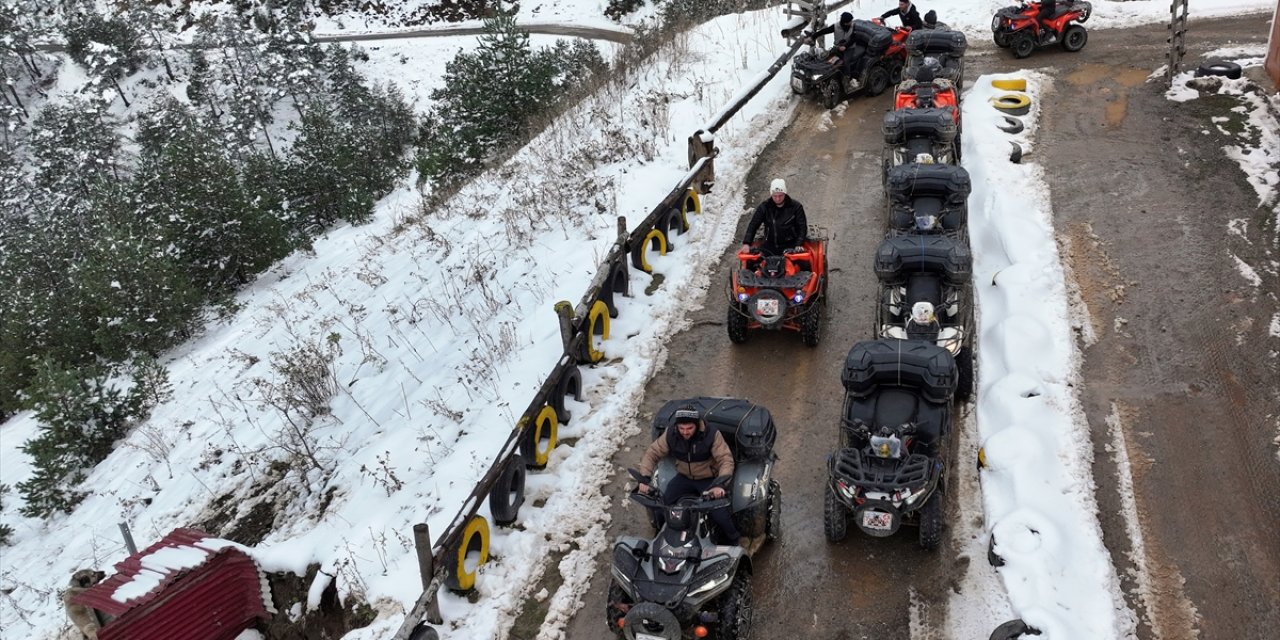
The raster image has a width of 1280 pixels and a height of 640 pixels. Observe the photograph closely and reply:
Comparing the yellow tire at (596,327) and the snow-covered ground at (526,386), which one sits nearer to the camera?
the snow-covered ground at (526,386)

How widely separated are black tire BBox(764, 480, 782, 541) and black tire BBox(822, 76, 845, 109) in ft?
38.9

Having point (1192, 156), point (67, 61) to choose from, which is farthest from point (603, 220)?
point (67, 61)

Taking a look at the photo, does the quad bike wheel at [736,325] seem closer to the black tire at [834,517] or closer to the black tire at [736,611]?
the black tire at [834,517]

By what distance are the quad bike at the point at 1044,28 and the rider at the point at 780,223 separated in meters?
11.1

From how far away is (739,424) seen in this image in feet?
25.2

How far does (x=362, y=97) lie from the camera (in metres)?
53.8

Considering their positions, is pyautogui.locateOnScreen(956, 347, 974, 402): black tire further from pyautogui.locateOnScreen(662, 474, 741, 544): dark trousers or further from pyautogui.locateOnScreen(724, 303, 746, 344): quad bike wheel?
pyautogui.locateOnScreen(662, 474, 741, 544): dark trousers

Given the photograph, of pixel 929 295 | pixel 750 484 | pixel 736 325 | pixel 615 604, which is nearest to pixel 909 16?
pixel 929 295

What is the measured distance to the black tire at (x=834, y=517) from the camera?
7.54 m

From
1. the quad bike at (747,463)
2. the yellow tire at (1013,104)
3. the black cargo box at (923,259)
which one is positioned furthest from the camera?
the yellow tire at (1013,104)

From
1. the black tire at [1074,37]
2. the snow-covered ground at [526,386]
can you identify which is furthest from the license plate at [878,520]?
the black tire at [1074,37]

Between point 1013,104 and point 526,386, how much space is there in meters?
11.4

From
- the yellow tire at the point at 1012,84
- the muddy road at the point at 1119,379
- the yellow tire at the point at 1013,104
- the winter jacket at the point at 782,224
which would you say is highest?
the winter jacket at the point at 782,224

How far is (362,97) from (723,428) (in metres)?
52.1
